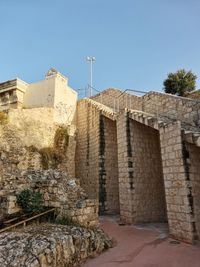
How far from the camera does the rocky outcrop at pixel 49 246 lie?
5176 mm

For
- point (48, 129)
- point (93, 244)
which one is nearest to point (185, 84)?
point (48, 129)

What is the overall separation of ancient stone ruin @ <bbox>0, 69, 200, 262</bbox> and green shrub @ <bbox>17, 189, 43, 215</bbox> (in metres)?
0.24

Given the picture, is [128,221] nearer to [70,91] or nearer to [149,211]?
[149,211]

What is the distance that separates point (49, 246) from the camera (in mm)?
5598

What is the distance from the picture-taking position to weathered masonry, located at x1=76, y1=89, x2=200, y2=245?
7891mm

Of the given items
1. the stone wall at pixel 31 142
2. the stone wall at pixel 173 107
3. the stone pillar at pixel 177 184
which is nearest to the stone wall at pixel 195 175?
the stone pillar at pixel 177 184

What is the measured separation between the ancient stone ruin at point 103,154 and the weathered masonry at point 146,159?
3 cm

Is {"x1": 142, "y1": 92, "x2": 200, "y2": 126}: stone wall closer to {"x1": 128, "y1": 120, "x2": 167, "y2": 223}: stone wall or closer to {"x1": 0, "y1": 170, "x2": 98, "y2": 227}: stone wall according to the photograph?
{"x1": 128, "y1": 120, "x2": 167, "y2": 223}: stone wall

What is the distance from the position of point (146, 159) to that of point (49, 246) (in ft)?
22.7

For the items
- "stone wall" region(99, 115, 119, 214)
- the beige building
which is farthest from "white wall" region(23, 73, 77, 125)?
"stone wall" region(99, 115, 119, 214)

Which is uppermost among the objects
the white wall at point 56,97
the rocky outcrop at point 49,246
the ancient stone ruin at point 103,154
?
the white wall at point 56,97

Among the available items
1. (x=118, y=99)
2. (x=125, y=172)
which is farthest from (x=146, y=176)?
(x=118, y=99)

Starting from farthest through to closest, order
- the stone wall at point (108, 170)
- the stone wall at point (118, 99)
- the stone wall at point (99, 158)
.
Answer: the stone wall at point (118, 99) < the stone wall at point (99, 158) < the stone wall at point (108, 170)

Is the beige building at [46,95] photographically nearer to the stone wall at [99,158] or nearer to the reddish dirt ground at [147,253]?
the stone wall at [99,158]
